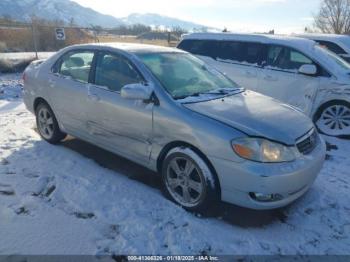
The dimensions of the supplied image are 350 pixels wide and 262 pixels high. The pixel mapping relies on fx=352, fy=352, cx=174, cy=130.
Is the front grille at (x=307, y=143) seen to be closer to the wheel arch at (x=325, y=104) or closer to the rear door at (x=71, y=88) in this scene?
the rear door at (x=71, y=88)

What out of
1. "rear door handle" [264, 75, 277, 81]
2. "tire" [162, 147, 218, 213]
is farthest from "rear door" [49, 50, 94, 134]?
"rear door handle" [264, 75, 277, 81]

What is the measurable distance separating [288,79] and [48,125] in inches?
171

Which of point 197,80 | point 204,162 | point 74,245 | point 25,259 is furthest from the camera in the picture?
point 197,80

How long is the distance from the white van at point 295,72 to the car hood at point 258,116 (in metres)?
2.60

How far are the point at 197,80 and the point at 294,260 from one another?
7.63ft

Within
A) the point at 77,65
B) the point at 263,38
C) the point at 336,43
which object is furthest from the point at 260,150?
the point at 336,43

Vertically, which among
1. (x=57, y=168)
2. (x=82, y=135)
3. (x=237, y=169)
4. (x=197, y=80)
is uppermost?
(x=197, y=80)

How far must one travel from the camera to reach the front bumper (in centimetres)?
315

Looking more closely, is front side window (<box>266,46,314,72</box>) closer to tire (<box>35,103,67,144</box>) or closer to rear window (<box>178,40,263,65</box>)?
rear window (<box>178,40,263,65</box>)

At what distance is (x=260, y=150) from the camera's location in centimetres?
321

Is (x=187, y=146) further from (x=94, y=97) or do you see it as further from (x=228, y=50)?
(x=228, y=50)

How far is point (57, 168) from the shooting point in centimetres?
454

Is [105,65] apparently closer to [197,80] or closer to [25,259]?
[197,80]

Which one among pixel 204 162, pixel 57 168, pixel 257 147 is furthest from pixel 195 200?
pixel 57 168
